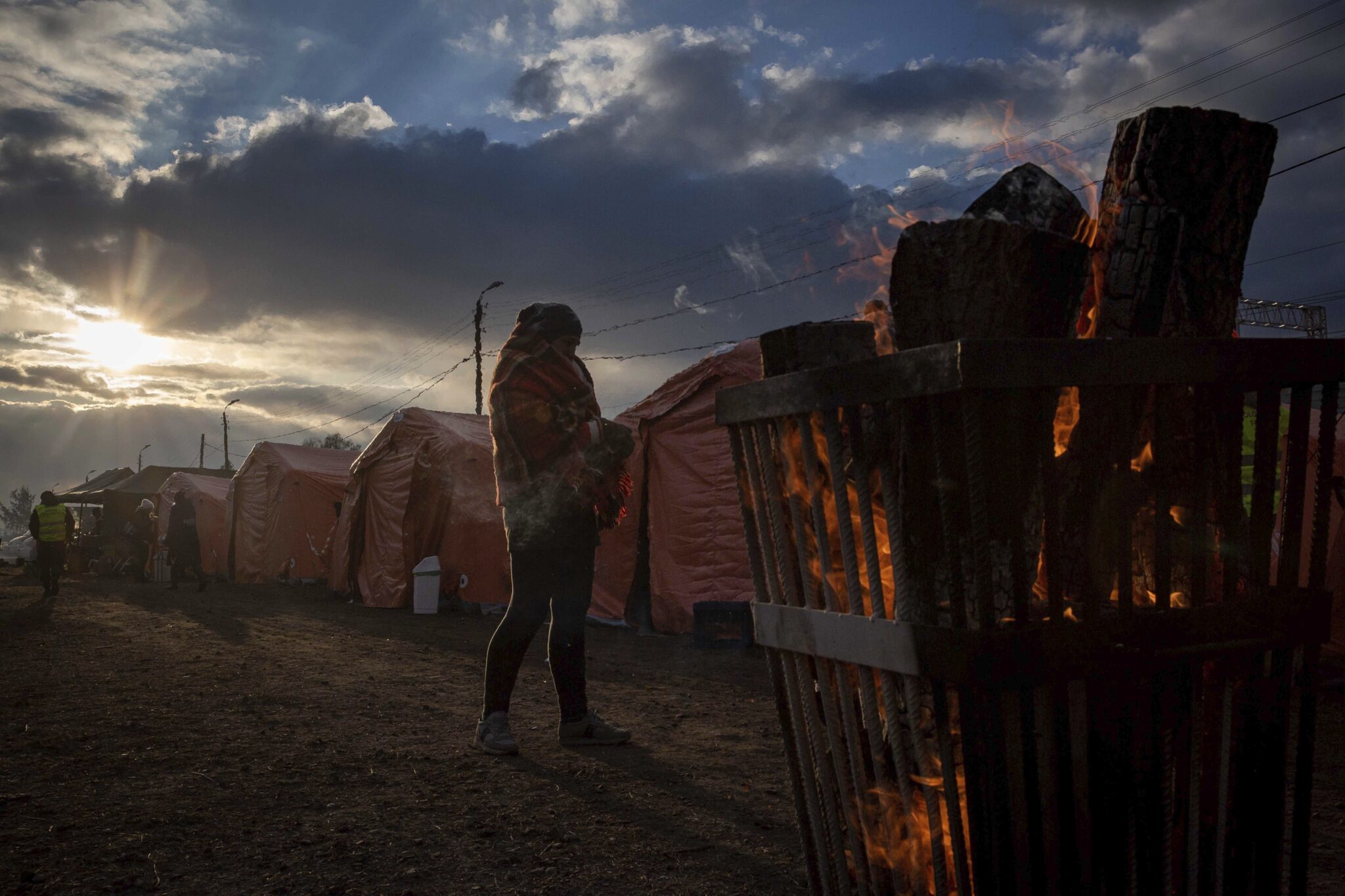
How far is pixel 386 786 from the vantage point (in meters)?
3.16

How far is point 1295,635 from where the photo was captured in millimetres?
1538

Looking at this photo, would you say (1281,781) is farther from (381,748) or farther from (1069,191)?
(381,748)

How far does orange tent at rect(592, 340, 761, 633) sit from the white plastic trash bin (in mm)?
3865

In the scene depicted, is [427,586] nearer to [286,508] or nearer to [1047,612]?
[286,508]

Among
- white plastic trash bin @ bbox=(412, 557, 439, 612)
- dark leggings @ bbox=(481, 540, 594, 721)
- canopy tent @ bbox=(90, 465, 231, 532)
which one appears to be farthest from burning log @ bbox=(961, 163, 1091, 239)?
canopy tent @ bbox=(90, 465, 231, 532)

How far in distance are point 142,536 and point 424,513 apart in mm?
12072

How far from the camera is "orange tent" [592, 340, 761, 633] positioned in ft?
27.2

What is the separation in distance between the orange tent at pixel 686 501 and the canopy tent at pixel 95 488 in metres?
33.0

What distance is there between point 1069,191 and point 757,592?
3.71 feet

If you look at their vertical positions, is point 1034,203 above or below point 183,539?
above

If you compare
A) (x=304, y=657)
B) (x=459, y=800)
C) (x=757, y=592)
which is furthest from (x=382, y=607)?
(x=757, y=592)

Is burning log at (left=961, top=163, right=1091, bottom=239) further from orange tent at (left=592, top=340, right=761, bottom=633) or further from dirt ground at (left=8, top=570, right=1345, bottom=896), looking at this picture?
orange tent at (left=592, top=340, right=761, bottom=633)

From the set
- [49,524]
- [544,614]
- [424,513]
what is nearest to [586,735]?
[544,614]

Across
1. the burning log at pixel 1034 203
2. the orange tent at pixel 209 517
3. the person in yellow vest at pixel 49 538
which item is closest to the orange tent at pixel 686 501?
the burning log at pixel 1034 203
